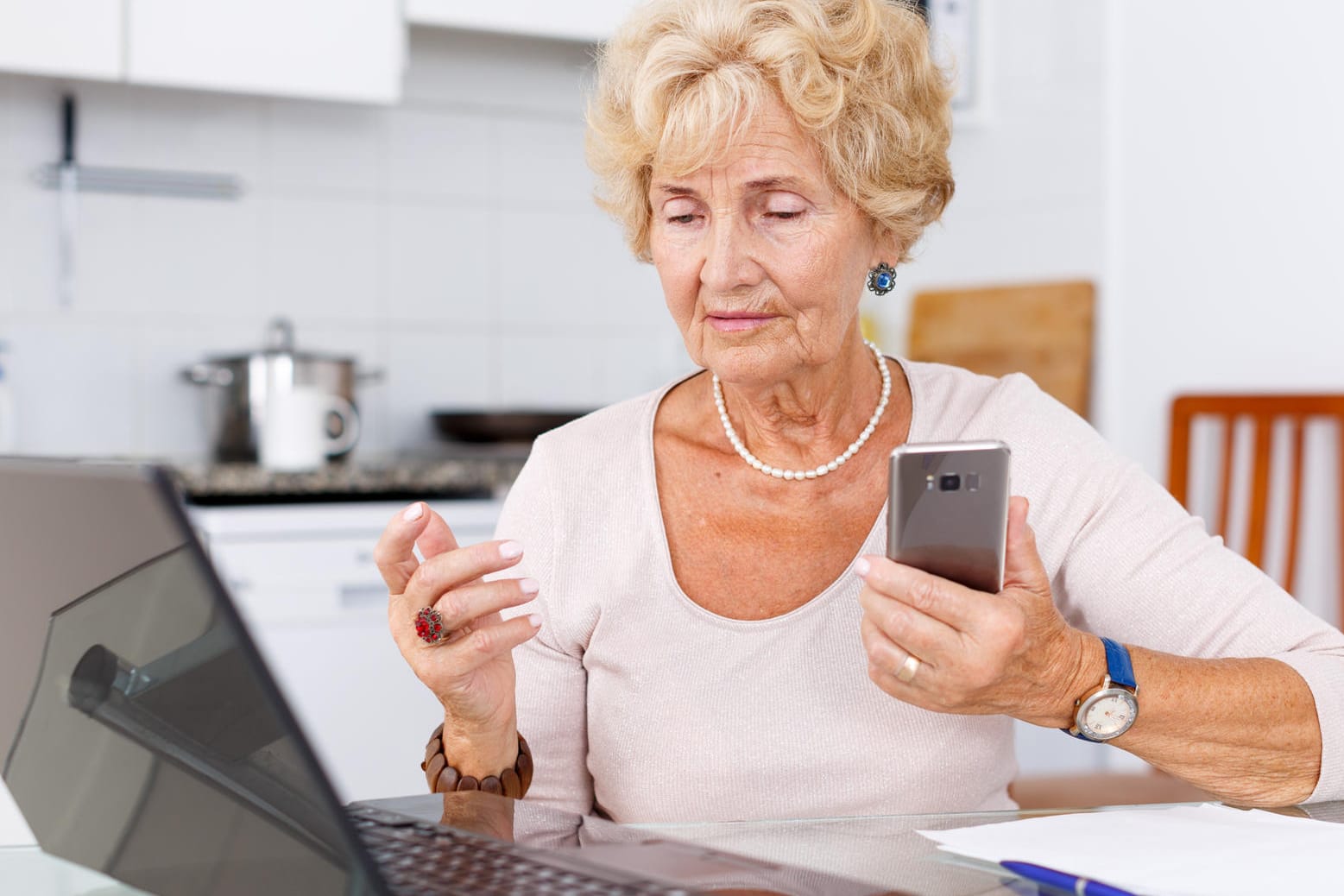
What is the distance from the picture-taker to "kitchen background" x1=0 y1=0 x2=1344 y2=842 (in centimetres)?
244

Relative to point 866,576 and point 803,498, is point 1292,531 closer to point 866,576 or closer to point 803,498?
point 803,498

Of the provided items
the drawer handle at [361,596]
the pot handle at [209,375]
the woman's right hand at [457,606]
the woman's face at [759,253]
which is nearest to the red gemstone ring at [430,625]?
the woman's right hand at [457,606]

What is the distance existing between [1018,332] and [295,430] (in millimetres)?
1454

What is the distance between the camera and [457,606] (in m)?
0.92

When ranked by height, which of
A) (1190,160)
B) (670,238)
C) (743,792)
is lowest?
(743,792)

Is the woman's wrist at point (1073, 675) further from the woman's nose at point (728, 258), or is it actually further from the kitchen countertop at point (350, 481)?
the kitchen countertop at point (350, 481)

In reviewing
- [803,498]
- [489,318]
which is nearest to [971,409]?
[803,498]

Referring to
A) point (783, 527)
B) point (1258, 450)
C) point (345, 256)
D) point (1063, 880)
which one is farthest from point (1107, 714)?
point (345, 256)

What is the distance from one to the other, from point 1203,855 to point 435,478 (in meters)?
1.87

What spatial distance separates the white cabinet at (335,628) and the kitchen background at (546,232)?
6cm

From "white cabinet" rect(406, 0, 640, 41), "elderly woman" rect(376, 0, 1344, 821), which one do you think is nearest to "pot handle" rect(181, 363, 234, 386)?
"white cabinet" rect(406, 0, 640, 41)

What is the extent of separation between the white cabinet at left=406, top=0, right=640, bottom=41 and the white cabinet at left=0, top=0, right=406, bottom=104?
0.07 m

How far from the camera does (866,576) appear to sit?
0.84 meters

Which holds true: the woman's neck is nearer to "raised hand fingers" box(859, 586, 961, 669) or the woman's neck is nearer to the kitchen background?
"raised hand fingers" box(859, 586, 961, 669)
